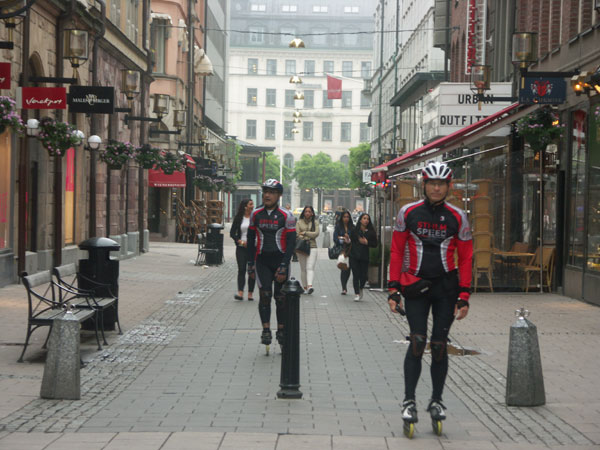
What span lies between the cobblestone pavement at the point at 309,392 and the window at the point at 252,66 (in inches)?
4712

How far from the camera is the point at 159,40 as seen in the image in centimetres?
4366

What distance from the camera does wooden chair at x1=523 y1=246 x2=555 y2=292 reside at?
19.4 metres

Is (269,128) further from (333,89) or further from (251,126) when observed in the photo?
(333,89)

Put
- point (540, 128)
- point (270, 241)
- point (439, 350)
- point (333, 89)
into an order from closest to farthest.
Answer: point (439, 350)
point (270, 241)
point (540, 128)
point (333, 89)

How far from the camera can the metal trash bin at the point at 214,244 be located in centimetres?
2795

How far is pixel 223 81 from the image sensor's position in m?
73.7

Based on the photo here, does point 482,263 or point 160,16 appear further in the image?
point 160,16

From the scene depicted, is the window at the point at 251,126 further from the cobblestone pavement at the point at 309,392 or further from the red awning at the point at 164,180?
the cobblestone pavement at the point at 309,392

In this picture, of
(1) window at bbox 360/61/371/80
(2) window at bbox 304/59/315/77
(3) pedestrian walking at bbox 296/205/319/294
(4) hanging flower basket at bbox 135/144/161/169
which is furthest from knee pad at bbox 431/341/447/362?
(1) window at bbox 360/61/371/80

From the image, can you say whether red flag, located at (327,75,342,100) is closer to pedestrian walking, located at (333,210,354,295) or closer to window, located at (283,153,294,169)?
pedestrian walking, located at (333,210,354,295)

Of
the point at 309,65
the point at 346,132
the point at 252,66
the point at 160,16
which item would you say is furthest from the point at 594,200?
the point at 309,65

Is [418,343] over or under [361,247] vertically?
under

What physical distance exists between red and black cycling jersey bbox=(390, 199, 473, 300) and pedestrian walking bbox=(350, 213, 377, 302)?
10519 millimetres

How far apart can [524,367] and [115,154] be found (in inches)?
750
